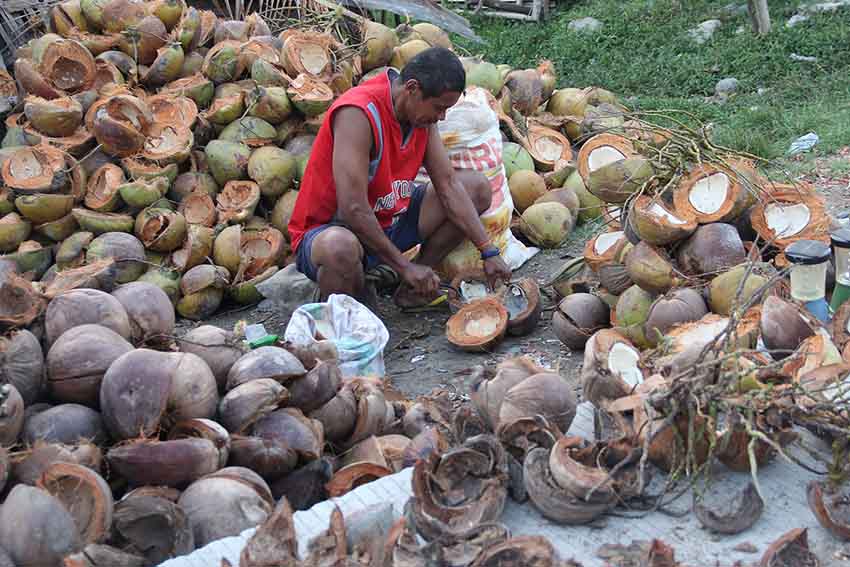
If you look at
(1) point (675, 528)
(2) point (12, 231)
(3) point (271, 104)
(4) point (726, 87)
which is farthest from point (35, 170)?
(4) point (726, 87)

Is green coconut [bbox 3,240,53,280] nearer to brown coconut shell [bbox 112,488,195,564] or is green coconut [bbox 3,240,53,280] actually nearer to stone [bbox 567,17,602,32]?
brown coconut shell [bbox 112,488,195,564]

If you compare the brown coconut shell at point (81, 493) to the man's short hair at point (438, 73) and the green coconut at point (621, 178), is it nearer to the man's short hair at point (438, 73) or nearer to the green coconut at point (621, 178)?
the man's short hair at point (438, 73)

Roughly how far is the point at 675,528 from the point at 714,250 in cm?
182

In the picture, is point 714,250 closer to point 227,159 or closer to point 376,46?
point 227,159

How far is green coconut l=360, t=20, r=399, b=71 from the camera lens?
599 centimetres

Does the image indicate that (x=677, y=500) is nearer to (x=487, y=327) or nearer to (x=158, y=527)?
(x=158, y=527)

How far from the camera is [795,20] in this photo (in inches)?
365

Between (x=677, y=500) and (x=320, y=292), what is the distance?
2.56 metres

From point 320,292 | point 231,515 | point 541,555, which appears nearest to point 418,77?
point 320,292

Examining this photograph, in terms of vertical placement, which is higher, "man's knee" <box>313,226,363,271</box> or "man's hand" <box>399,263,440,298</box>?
"man's knee" <box>313,226,363,271</box>

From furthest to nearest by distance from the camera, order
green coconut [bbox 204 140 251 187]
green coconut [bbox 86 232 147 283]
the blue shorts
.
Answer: green coconut [bbox 204 140 251 187] < green coconut [bbox 86 232 147 283] < the blue shorts

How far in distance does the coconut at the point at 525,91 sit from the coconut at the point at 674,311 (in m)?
3.11

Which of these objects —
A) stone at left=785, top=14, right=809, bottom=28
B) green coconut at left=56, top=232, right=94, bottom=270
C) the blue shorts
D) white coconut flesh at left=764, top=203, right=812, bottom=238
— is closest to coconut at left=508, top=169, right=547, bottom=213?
the blue shorts

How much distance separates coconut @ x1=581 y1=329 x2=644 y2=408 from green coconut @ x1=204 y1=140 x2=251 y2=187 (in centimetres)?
308
